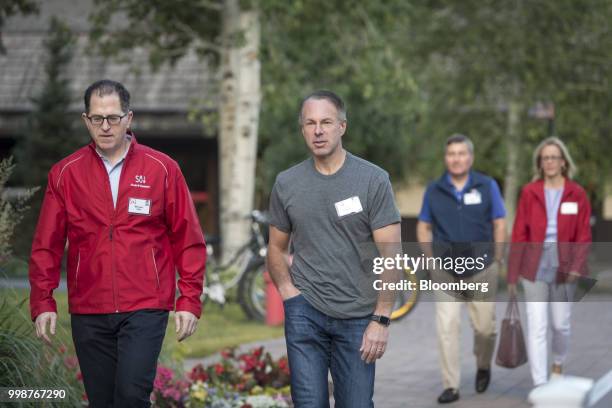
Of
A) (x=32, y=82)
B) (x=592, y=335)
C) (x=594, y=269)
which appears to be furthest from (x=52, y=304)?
(x=32, y=82)

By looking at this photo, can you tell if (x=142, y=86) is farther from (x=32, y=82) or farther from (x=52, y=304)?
(x=52, y=304)

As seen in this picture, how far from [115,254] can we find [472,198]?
427cm

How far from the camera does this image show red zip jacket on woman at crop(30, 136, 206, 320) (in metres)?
5.15

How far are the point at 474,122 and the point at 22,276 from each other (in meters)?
18.5

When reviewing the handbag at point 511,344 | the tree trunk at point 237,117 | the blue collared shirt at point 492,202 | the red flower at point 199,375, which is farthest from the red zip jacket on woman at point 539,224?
the tree trunk at point 237,117

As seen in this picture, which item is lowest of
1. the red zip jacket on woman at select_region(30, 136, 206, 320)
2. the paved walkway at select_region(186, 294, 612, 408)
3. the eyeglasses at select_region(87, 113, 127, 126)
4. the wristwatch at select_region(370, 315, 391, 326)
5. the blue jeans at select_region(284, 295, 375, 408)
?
the paved walkway at select_region(186, 294, 612, 408)

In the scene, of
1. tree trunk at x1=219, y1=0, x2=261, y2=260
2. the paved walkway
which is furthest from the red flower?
tree trunk at x1=219, y1=0, x2=261, y2=260

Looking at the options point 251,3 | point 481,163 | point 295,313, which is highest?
point 251,3

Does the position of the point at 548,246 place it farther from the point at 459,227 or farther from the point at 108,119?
the point at 108,119

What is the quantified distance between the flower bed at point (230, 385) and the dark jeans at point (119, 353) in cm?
230

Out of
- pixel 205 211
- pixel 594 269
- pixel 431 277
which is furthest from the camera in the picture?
pixel 205 211

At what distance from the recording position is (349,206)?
517 centimetres

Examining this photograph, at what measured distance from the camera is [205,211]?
89.3 ft

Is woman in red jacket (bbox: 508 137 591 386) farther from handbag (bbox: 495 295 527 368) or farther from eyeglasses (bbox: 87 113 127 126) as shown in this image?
eyeglasses (bbox: 87 113 127 126)
